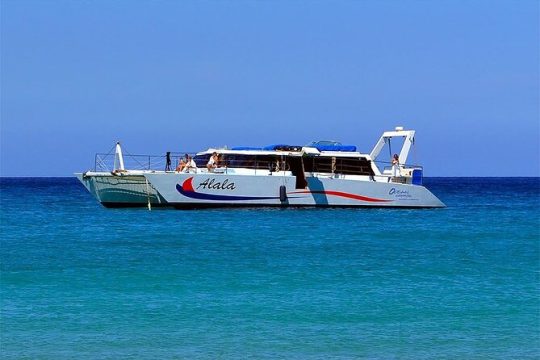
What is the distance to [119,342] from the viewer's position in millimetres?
14297

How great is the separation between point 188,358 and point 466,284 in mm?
9654

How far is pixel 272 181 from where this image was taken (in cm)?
4328

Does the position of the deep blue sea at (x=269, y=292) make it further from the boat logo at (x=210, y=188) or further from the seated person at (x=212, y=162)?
the seated person at (x=212, y=162)

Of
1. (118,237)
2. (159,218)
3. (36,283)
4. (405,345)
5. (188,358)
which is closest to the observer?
(188,358)

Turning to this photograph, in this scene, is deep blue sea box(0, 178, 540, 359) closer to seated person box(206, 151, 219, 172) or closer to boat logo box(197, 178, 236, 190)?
boat logo box(197, 178, 236, 190)

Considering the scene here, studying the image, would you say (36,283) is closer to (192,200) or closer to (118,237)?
(118,237)

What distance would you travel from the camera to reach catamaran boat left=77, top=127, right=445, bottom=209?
42844 mm

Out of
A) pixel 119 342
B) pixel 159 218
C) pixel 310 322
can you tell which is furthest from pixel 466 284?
pixel 159 218

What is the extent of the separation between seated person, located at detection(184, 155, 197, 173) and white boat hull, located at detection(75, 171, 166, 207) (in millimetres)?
1803

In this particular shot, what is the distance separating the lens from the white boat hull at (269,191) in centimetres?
4259

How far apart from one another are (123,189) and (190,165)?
352 centimetres

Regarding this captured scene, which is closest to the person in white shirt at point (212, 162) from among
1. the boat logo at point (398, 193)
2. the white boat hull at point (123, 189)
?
the white boat hull at point (123, 189)

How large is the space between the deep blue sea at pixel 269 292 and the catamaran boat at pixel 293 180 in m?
5.18

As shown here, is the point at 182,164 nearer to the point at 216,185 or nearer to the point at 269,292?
the point at 216,185
